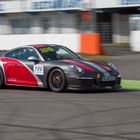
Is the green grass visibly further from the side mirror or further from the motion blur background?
the motion blur background

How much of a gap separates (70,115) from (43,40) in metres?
22.5

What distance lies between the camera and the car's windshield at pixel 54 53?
14273 millimetres

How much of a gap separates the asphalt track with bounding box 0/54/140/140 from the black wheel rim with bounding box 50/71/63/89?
0.26 metres

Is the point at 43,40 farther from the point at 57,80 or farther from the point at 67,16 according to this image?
the point at 57,80

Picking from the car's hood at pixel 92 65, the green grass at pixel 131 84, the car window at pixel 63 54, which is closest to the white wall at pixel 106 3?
the green grass at pixel 131 84

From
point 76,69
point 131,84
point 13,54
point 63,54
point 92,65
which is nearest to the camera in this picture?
point 76,69

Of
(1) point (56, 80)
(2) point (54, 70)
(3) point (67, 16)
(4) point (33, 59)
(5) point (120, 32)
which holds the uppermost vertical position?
(3) point (67, 16)

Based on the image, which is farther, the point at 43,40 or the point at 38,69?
the point at 43,40

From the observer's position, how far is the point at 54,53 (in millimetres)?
14391

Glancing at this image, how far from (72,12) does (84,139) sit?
Answer: 1227 inches

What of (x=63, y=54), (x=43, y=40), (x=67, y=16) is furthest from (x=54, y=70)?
(x=67, y=16)

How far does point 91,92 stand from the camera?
13.7 m

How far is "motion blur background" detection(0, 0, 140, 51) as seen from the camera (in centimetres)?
3400

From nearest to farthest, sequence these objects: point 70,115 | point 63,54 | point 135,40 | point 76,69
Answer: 1. point 70,115
2. point 76,69
3. point 63,54
4. point 135,40
